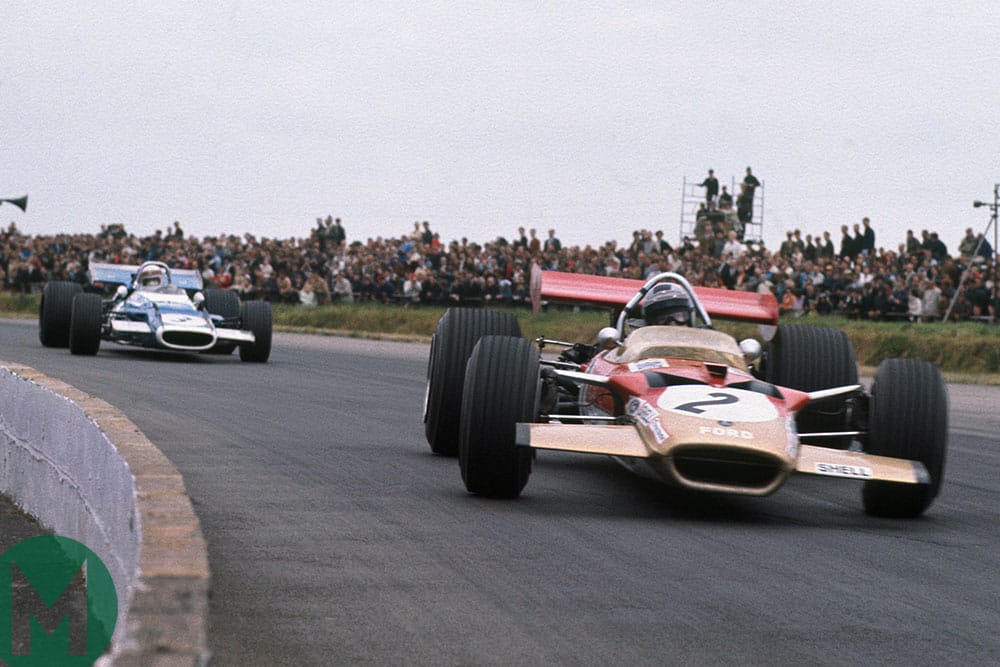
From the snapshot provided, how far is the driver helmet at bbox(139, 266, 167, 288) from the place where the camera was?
2053 centimetres

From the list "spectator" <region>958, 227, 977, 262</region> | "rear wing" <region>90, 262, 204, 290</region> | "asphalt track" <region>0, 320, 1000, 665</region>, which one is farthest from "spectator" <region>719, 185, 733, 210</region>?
"asphalt track" <region>0, 320, 1000, 665</region>

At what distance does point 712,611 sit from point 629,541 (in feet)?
4.48

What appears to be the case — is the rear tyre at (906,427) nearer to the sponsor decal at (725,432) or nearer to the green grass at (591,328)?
the sponsor decal at (725,432)

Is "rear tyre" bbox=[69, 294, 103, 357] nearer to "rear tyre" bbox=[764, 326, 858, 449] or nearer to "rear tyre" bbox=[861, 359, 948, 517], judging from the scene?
"rear tyre" bbox=[764, 326, 858, 449]

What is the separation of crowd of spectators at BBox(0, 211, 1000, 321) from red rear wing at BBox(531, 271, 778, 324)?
12.9 m

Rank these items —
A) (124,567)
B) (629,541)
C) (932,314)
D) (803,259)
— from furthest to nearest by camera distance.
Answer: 1. (803,259)
2. (932,314)
3. (629,541)
4. (124,567)

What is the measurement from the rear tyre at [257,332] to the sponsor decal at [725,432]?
1321 centimetres

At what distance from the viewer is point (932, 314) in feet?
74.6

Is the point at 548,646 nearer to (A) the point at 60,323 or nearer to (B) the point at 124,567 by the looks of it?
A: (B) the point at 124,567

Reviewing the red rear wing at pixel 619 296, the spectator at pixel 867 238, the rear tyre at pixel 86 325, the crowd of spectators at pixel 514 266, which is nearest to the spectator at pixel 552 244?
the crowd of spectators at pixel 514 266

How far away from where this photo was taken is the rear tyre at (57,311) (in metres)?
20.2

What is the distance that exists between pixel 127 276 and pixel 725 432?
52.7 ft

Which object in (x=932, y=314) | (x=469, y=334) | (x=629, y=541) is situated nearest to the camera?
(x=629, y=541)

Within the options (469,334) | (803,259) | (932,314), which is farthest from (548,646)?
(803,259)
